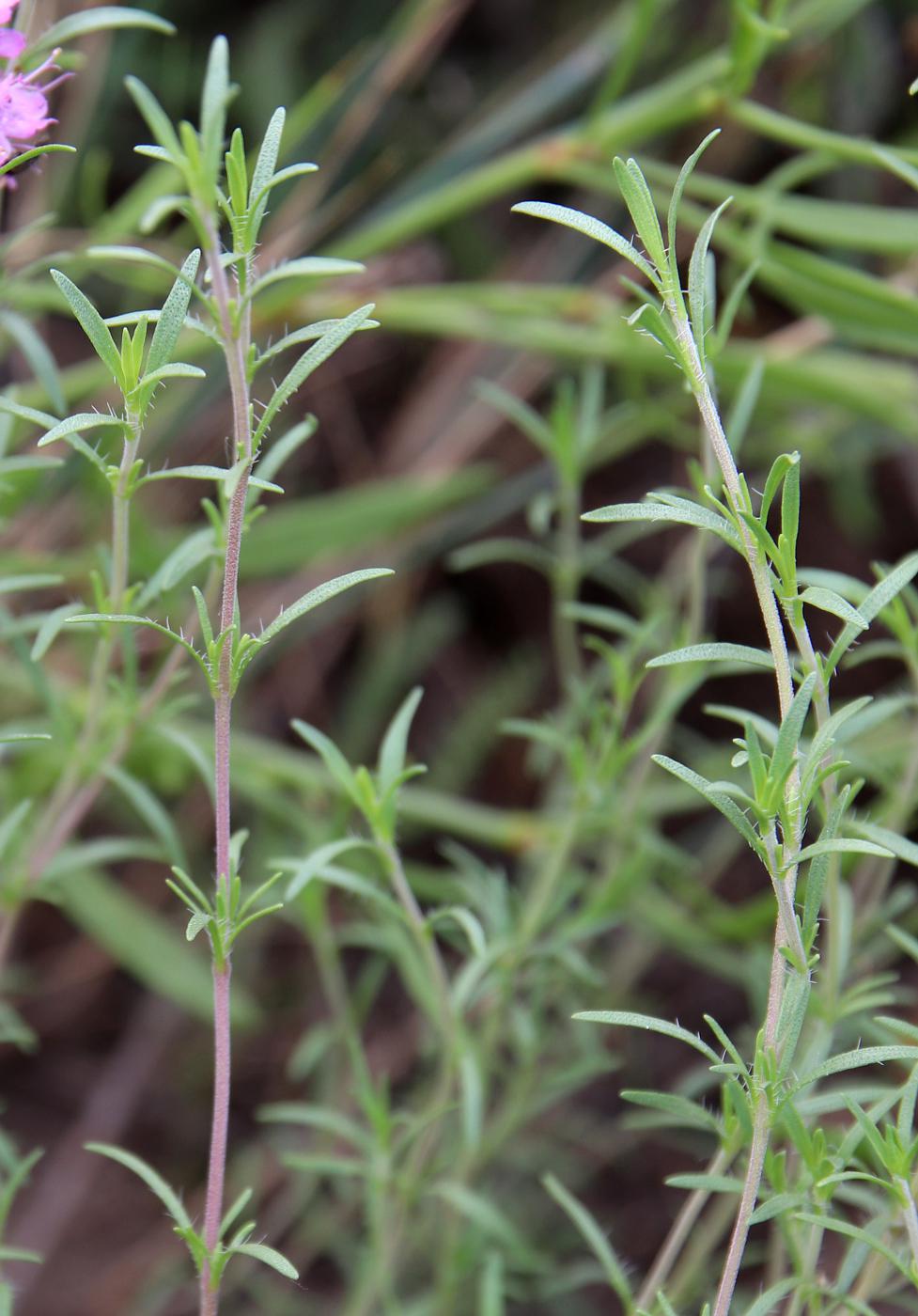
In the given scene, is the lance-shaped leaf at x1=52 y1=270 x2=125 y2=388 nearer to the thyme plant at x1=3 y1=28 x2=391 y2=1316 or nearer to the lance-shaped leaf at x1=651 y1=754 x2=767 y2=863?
the thyme plant at x1=3 y1=28 x2=391 y2=1316

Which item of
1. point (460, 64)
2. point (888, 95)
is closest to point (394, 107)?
point (460, 64)

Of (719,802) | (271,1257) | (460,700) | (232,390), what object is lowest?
(460,700)

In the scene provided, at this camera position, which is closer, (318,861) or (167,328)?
(167,328)

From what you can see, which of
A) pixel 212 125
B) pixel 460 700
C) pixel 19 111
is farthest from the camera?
pixel 460 700

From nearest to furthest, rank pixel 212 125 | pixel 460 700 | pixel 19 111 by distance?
1. pixel 212 125
2. pixel 19 111
3. pixel 460 700

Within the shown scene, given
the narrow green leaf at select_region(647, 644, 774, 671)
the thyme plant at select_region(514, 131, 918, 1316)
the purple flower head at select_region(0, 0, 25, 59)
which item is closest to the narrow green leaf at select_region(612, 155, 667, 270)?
the thyme plant at select_region(514, 131, 918, 1316)

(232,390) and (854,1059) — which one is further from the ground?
(232,390)

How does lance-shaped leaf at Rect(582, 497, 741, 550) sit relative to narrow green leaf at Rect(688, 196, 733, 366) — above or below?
below

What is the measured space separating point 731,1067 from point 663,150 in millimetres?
933

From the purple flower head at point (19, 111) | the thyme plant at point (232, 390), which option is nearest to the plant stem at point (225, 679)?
the thyme plant at point (232, 390)

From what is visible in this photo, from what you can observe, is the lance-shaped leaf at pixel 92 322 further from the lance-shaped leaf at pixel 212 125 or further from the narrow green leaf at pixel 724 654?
the narrow green leaf at pixel 724 654

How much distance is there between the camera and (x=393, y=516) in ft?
3.03

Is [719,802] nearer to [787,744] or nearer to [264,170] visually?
[787,744]

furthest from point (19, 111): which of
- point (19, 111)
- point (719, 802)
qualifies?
point (719, 802)
